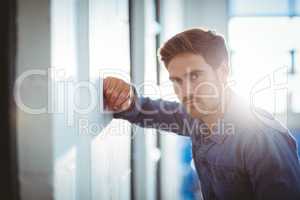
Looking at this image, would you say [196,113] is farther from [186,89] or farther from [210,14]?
[210,14]

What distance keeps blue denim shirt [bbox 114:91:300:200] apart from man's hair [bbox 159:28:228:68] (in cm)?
13

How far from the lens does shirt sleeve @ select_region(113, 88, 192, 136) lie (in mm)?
1081

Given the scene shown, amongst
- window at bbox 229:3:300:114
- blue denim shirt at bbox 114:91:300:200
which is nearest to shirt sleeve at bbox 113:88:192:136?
blue denim shirt at bbox 114:91:300:200

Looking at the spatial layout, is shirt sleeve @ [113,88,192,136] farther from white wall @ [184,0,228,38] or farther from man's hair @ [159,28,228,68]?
white wall @ [184,0,228,38]

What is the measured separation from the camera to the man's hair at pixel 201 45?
2.86ft

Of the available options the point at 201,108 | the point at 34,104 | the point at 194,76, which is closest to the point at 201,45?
the point at 194,76

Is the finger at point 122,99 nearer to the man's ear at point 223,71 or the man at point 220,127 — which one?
the man at point 220,127

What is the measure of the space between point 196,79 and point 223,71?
0.27 ft

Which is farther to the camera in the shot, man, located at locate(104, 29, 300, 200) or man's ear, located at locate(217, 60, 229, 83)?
man's ear, located at locate(217, 60, 229, 83)

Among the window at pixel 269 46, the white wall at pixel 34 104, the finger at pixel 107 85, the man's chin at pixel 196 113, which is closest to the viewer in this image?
the white wall at pixel 34 104

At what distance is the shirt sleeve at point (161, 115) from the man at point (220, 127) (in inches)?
1.6

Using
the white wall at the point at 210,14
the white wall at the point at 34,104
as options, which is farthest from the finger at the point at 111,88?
the white wall at the point at 210,14

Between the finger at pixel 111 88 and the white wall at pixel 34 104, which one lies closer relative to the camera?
the white wall at pixel 34 104

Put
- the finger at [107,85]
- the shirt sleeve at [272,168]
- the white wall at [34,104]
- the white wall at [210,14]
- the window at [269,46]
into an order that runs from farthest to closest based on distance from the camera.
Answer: the white wall at [210,14]
the window at [269,46]
the finger at [107,85]
the shirt sleeve at [272,168]
the white wall at [34,104]
